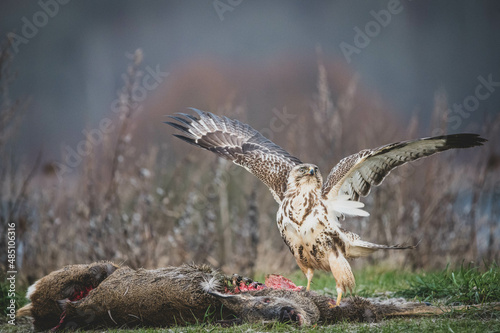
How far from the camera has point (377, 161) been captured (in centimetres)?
386

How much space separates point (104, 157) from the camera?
20.0ft

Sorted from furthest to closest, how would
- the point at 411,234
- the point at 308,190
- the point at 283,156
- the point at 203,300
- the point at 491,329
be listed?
the point at 411,234 < the point at 283,156 < the point at 308,190 < the point at 203,300 < the point at 491,329

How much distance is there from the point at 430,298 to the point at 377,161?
1.20 m

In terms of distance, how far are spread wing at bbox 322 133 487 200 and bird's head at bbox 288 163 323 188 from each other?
0.17 m

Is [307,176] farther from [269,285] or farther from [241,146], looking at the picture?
[241,146]

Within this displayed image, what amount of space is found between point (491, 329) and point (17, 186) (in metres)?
5.45

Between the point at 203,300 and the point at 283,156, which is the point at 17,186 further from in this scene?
the point at 203,300

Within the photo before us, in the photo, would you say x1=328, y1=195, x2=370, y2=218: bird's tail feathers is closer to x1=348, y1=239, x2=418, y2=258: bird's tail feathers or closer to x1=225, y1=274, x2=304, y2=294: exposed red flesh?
x1=348, y1=239, x2=418, y2=258: bird's tail feathers

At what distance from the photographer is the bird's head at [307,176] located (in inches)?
146

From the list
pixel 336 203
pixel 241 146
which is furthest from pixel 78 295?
pixel 241 146

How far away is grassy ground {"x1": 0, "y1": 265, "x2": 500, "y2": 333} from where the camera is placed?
2936 millimetres

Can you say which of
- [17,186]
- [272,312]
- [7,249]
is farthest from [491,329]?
[17,186]

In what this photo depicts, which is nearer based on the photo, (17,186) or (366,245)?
(366,245)

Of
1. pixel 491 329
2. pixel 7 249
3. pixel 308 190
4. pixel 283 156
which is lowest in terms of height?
pixel 491 329
